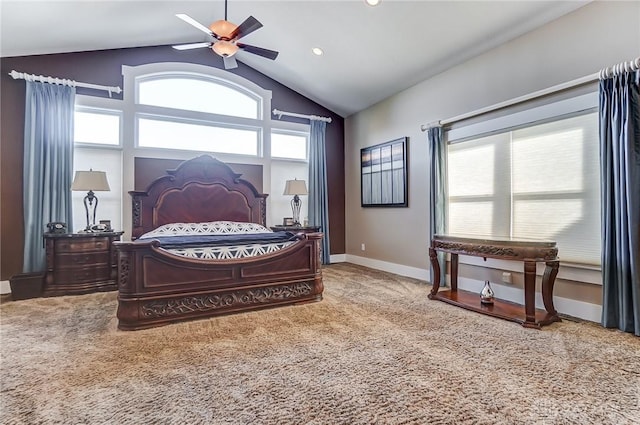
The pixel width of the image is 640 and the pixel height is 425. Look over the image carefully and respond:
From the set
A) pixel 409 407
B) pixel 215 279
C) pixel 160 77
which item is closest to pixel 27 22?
pixel 160 77

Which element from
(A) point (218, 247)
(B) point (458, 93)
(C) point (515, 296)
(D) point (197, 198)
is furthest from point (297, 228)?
(C) point (515, 296)

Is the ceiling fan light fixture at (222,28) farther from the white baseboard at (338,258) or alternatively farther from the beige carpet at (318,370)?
the white baseboard at (338,258)

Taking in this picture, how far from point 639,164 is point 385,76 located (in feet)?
10.6

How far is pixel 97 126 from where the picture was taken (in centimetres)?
483

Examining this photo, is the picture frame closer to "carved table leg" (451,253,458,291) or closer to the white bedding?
"carved table leg" (451,253,458,291)

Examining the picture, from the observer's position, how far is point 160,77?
17.3 ft

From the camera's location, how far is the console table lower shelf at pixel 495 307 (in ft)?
9.82

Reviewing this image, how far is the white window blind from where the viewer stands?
311cm

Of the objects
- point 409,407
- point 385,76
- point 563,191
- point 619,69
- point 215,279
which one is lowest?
point 409,407

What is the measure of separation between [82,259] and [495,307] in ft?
16.0

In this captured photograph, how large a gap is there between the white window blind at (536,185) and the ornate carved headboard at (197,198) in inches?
128

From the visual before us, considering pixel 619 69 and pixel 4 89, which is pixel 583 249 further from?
pixel 4 89

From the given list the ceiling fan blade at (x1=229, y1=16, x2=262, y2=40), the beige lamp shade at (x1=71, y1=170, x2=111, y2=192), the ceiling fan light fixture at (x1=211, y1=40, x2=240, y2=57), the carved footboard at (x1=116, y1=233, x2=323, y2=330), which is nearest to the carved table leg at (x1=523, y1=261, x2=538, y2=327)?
the carved footboard at (x1=116, y1=233, x2=323, y2=330)

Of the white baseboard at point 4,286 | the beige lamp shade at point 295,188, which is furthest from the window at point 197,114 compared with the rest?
the white baseboard at point 4,286
